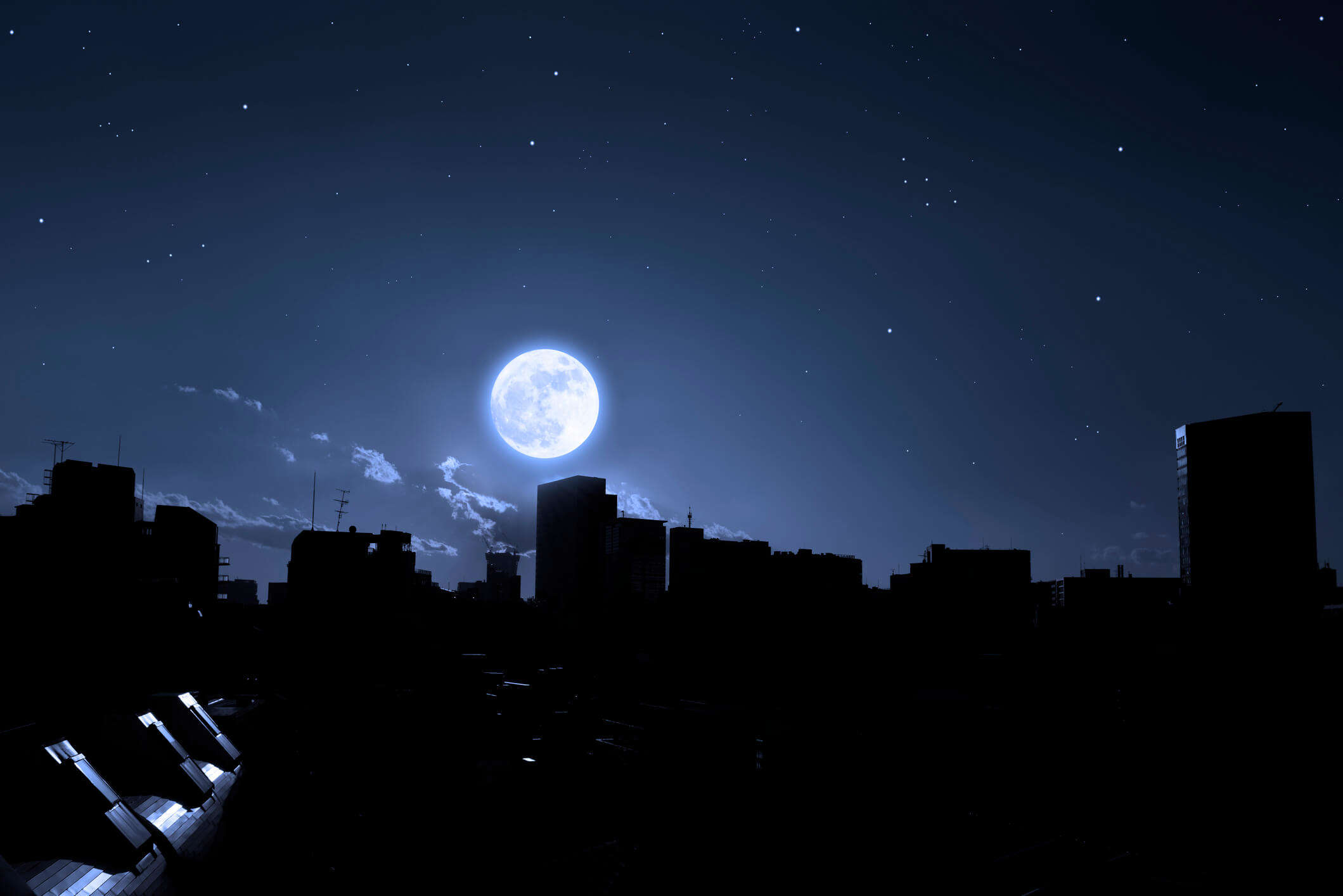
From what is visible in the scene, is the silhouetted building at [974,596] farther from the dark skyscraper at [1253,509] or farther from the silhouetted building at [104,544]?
the silhouetted building at [104,544]

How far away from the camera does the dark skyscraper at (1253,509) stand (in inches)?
3494

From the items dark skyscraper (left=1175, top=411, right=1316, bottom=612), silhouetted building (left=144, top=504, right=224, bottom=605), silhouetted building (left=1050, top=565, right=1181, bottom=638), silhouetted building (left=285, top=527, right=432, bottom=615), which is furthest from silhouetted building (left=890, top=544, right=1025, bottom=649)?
silhouetted building (left=144, top=504, right=224, bottom=605)

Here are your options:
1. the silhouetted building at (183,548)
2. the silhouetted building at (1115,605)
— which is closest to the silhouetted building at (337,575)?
the silhouetted building at (183,548)

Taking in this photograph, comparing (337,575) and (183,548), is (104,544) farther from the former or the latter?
(337,575)

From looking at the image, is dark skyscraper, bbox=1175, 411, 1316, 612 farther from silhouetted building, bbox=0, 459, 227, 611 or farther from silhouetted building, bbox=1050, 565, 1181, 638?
silhouetted building, bbox=0, 459, 227, 611

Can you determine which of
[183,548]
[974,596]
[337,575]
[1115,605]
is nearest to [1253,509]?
[1115,605]

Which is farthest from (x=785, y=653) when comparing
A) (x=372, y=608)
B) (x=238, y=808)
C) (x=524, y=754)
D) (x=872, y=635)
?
(x=238, y=808)

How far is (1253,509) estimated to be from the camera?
295 feet

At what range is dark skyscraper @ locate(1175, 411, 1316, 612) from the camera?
8875 cm

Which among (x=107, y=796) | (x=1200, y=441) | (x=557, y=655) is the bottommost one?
(x=557, y=655)

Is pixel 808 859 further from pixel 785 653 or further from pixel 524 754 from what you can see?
pixel 785 653

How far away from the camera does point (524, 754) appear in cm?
4194

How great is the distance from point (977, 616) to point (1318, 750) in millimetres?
119783

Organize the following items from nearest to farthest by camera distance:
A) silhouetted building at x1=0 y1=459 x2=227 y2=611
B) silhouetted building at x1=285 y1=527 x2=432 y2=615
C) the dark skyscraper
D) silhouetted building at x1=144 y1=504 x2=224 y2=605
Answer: silhouetted building at x1=0 y1=459 x2=227 y2=611 → the dark skyscraper → silhouetted building at x1=144 y1=504 x2=224 y2=605 → silhouetted building at x1=285 y1=527 x2=432 y2=615
